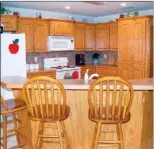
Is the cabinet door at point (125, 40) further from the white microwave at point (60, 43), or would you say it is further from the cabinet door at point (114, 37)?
the white microwave at point (60, 43)

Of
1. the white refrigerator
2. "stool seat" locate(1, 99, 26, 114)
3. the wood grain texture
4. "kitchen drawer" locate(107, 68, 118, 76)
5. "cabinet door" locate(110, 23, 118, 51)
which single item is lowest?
the wood grain texture

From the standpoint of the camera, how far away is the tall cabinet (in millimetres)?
5859

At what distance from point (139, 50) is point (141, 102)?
10.9ft

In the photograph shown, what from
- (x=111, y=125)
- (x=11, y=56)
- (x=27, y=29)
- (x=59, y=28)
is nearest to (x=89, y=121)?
(x=111, y=125)

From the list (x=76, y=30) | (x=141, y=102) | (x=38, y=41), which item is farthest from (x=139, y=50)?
(x=141, y=102)

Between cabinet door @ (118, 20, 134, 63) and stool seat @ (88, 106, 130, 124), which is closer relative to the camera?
stool seat @ (88, 106, 130, 124)

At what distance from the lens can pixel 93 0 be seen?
470 cm

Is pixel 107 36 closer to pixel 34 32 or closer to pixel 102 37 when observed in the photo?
pixel 102 37

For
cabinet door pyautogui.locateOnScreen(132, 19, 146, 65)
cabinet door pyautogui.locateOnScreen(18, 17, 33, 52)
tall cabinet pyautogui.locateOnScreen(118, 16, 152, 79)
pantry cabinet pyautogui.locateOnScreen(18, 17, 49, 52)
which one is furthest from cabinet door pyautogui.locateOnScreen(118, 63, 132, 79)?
cabinet door pyautogui.locateOnScreen(18, 17, 33, 52)

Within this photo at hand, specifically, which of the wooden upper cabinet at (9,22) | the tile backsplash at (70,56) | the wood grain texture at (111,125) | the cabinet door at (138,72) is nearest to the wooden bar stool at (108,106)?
the wood grain texture at (111,125)

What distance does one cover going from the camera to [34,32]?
596 cm

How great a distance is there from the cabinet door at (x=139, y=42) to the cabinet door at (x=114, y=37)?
2.44 feet

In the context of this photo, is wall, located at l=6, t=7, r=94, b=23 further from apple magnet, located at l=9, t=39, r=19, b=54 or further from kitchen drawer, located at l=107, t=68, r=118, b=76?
kitchen drawer, located at l=107, t=68, r=118, b=76

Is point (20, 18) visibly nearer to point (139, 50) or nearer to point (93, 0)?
point (93, 0)
